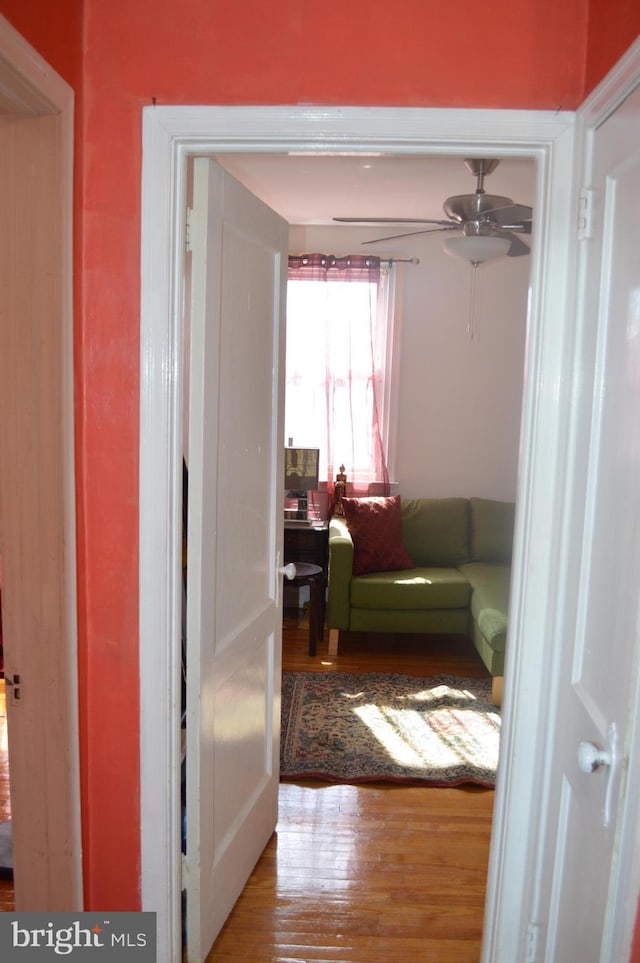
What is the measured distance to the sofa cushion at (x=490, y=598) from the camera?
394 centimetres

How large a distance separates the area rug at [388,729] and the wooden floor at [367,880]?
0.10 m

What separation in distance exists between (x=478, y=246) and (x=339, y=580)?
2.05 metres

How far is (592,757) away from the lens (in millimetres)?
1400

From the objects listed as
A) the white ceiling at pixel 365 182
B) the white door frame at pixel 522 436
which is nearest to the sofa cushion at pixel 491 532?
the white ceiling at pixel 365 182

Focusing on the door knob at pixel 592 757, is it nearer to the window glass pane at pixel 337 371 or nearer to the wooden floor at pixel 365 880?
the wooden floor at pixel 365 880

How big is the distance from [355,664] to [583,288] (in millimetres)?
3253

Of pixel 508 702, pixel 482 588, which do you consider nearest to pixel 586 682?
pixel 508 702

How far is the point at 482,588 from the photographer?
450 cm

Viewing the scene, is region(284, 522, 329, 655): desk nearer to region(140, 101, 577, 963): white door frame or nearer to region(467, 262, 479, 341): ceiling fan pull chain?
region(467, 262, 479, 341): ceiling fan pull chain

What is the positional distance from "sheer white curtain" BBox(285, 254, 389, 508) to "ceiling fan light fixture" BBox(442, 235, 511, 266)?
1922mm

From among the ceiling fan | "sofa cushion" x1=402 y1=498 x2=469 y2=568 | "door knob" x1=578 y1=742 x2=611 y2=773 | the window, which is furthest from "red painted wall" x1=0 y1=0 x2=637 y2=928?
the window

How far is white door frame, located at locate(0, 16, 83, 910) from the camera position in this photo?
1684mm

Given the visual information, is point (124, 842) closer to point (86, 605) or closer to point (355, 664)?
point (86, 605)

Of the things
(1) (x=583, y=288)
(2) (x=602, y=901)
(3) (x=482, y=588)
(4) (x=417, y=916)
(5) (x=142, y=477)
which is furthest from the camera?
(3) (x=482, y=588)
